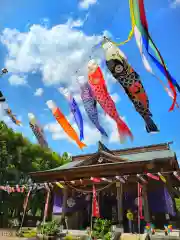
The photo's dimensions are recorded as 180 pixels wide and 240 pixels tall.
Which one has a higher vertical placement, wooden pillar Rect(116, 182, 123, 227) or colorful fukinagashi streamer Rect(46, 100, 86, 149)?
colorful fukinagashi streamer Rect(46, 100, 86, 149)

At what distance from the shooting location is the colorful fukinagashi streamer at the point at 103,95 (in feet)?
43.0

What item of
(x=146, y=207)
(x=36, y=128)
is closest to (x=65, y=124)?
(x=36, y=128)

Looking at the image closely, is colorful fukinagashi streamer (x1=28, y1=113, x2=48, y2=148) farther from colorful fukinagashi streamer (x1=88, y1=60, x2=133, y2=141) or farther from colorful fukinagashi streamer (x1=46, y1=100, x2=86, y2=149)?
colorful fukinagashi streamer (x1=88, y1=60, x2=133, y2=141)

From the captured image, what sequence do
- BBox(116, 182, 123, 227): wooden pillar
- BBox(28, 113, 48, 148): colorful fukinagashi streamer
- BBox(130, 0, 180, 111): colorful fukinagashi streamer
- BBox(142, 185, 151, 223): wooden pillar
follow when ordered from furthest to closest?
BBox(28, 113, 48, 148): colorful fukinagashi streamer → BBox(116, 182, 123, 227): wooden pillar → BBox(142, 185, 151, 223): wooden pillar → BBox(130, 0, 180, 111): colorful fukinagashi streamer

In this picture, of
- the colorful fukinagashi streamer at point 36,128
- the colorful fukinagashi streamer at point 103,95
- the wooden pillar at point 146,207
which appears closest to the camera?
the colorful fukinagashi streamer at point 103,95

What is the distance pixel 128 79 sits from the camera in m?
12.0

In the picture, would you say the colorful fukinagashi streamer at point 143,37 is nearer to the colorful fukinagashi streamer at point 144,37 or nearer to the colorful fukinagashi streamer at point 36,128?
the colorful fukinagashi streamer at point 144,37

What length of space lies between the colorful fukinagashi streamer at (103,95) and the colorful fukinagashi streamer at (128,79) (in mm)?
1336

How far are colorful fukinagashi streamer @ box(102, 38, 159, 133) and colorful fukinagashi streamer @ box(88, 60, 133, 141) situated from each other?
1.34 metres

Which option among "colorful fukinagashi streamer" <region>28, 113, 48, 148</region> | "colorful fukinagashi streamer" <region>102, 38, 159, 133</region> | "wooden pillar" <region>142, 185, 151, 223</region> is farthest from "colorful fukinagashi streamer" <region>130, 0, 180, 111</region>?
"colorful fukinagashi streamer" <region>28, 113, 48, 148</region>

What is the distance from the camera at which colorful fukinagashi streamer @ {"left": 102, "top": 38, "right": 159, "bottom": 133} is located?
462 inches

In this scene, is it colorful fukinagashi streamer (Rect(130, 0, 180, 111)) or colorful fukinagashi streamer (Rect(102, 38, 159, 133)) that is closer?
colorful fukinagashi streamer (Rect(130, 0, 180, 111))

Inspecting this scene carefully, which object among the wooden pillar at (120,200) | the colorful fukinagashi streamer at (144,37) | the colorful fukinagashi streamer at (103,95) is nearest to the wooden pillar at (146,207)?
the wooden pillar at (120,200)

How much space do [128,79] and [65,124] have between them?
6.55 meters
